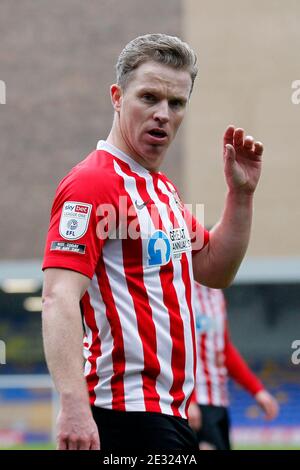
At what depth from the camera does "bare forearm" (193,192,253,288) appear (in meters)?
3.80

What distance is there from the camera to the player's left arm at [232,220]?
11.9 feet

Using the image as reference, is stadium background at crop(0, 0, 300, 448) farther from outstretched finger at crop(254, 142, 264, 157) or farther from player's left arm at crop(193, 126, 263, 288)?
outstretched finger at crop(254, 142, 264, 157)

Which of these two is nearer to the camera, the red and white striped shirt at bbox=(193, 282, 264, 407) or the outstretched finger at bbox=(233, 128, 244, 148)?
the outstretched finger at bbox=(233, 128, 244, 148)

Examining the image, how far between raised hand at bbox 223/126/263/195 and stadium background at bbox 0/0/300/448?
15.2 meters

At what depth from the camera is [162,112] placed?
3.40m

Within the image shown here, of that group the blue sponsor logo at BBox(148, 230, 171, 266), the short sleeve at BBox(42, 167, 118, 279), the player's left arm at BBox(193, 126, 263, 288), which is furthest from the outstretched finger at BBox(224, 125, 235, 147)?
the short sleeve at BBox(42, 167, 118, 279)

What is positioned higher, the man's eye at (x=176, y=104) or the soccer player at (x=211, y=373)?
the man's eye at (x=176, y=104)

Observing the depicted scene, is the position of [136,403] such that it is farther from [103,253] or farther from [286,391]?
[286,391]

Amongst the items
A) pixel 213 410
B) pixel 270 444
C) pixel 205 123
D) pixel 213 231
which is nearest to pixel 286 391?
pixel 270 444

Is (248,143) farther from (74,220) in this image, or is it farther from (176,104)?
(74,220)

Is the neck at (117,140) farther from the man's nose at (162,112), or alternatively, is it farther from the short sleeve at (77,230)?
the short sleeve at (77,230)

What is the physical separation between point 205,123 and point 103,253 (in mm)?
17370

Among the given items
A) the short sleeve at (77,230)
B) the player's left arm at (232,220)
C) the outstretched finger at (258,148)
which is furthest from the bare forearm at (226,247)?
the short sleeve at (77,230)

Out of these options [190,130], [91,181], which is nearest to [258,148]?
[91,181]
